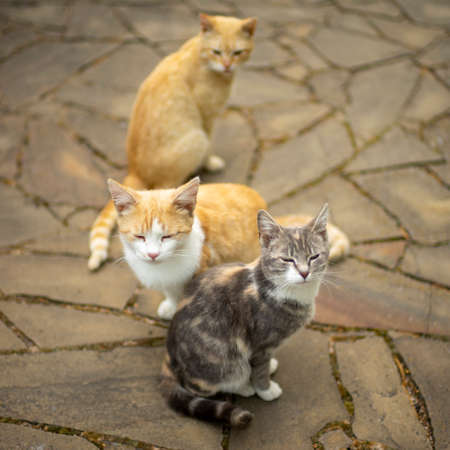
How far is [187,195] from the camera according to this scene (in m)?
2.51

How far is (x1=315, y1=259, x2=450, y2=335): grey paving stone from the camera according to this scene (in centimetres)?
303

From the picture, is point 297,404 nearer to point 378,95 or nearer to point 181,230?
point 181,230

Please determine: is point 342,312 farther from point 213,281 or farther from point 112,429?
point 112,429

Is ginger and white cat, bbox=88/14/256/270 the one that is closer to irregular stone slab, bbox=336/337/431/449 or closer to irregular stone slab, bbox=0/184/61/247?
irregular stone slab, bbox=0/184/61/247

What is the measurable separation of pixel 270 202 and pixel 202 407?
2.01 meters

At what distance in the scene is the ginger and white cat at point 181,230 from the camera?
2500mm

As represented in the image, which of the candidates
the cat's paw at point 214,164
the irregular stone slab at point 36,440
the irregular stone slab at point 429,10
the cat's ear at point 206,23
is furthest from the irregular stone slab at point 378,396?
the irregular stone slab at point 429,10

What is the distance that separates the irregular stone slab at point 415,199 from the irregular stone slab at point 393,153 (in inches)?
5.0

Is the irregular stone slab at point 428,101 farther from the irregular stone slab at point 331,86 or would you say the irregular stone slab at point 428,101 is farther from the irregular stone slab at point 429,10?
the irregular stone slab at point 429,10

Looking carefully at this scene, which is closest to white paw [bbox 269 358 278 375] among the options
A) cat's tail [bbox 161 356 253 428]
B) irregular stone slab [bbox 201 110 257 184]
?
cat's tail [bbox 161 356 253 428]

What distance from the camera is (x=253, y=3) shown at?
251 inches

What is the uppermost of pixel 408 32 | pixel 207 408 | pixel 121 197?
pixel 408 32

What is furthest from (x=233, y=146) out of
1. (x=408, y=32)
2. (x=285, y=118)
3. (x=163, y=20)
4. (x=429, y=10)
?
(x=429, y=10)

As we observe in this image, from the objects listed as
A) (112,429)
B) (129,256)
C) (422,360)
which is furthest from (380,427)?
(129,256)
